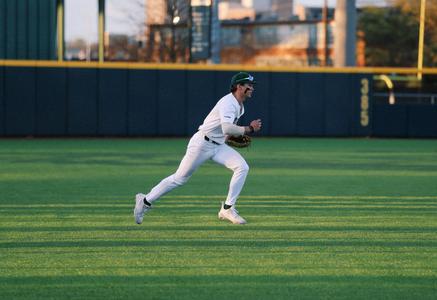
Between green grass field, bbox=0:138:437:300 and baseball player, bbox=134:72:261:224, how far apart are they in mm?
245

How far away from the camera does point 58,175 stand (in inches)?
635

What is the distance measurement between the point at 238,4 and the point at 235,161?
10372 cm

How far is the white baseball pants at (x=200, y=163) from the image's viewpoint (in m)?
10.3

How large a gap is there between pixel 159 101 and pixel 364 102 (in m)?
6.26

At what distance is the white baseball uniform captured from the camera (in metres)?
10.3

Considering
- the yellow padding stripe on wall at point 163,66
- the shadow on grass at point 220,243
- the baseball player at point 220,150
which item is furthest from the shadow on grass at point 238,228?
the yellow padding stripe on wall at point 163,66

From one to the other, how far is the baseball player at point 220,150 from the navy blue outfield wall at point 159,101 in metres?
17.5

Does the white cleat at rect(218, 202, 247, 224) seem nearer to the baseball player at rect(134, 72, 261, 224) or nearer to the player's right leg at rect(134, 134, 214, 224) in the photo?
the baseball player at rect(134, 72, 261, 224)

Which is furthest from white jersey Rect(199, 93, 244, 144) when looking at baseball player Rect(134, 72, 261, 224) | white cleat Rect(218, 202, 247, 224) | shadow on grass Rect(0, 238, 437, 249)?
shadow on grass Rect(0, 238, 437, 249)

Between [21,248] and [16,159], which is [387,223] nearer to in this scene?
[21,248]

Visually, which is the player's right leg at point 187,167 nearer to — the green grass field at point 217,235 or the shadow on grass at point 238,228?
the green grass field at point 217,235

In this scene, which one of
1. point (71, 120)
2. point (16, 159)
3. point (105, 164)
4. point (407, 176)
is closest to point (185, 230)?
point (407, 176)
